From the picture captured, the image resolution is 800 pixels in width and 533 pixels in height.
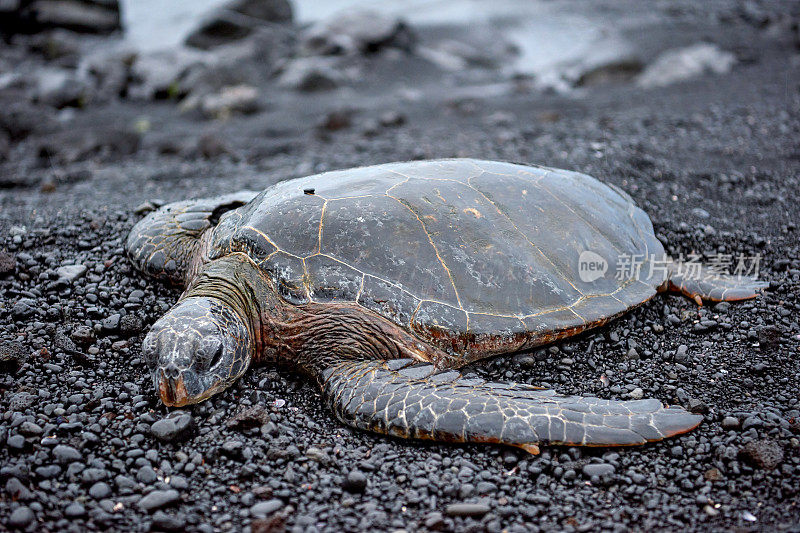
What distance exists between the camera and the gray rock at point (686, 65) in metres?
9.75

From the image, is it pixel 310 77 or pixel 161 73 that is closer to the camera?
Result: pixel 310 77

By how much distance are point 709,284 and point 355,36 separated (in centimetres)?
967

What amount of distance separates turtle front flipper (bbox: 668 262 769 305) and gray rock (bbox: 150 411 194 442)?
11.2 feet

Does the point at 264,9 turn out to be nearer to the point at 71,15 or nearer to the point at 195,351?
the point at 71,15

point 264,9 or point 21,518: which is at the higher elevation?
point 264,9

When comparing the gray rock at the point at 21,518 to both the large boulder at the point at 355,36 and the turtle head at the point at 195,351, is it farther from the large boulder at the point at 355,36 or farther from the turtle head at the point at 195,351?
the large boulder at the point at 355,36

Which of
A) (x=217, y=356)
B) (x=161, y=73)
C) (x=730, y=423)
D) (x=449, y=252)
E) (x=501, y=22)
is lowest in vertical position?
(x=730, y=423)

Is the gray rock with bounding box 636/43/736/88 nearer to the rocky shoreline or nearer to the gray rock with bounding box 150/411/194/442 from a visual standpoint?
the rocky shoreline

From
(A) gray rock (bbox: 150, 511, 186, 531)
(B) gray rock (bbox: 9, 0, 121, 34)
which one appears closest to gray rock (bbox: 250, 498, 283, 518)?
(A) gray rock (bbox: 150, 511, 186, 531)

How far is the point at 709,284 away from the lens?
4242 millimetres

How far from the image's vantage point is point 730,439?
9.93 ft

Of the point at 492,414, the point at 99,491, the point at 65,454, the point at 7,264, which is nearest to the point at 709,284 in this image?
the point at 492,414

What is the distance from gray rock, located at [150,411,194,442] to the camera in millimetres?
3012

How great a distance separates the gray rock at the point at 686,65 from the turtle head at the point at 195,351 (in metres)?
8.76
